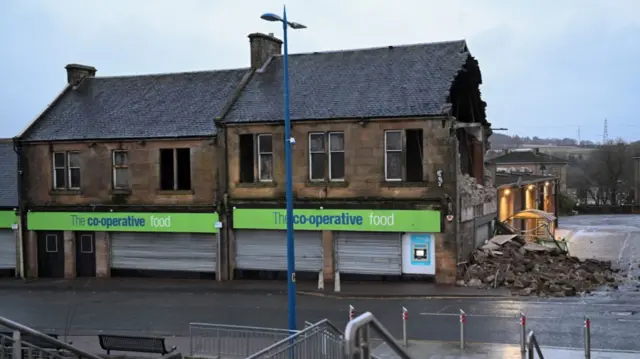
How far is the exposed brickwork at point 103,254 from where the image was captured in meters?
31.7

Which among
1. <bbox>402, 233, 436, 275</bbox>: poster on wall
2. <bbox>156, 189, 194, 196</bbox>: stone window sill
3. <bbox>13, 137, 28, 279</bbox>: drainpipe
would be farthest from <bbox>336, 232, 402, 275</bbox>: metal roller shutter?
<bbox>13, 137, 28, 279</bbox>: drainpipe

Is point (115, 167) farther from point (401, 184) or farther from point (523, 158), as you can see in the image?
point (523, 158)

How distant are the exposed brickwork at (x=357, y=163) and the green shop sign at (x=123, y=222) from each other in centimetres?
216

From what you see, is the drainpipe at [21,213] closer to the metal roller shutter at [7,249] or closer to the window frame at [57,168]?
the metal roller shutter at [7,249]

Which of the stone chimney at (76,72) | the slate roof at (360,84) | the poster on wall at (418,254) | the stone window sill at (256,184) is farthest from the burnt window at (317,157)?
the stone chimney at (76,72)

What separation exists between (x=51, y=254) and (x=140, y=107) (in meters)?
8.70

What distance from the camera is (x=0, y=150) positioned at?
36625 mm

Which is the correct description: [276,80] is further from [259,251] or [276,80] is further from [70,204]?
[70,204]

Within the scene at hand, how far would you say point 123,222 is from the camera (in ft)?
102

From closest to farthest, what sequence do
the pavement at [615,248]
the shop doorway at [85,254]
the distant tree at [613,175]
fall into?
the pavement at [615,248]
the shop doorway at [85,254]
the distant tree at [613,175]

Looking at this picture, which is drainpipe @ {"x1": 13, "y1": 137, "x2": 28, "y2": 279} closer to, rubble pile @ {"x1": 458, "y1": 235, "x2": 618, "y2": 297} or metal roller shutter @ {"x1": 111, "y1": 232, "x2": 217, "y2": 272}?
metal roller shutter @ {"x1": 111, "y1": 232, "x2": 217, "y2": 272}

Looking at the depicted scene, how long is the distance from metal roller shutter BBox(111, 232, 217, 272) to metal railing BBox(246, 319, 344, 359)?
21.2 metres

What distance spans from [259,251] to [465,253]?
9184 mm

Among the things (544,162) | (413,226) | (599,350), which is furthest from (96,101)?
(544,162)
